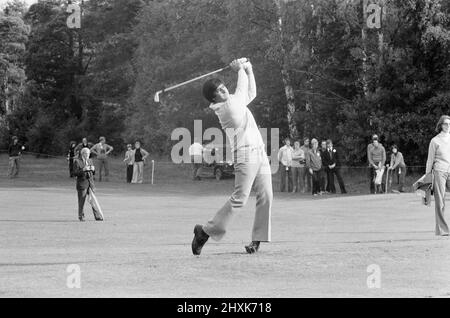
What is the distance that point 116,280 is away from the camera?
1102cm

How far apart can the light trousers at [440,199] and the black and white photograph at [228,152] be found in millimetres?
28

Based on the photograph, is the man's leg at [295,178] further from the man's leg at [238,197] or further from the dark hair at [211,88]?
the dark hair at [211,88]

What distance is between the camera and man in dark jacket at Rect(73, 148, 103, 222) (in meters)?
24.5

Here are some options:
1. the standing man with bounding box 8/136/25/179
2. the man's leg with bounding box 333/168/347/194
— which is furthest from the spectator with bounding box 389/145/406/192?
the standing man with bounding box 8/136/25/179

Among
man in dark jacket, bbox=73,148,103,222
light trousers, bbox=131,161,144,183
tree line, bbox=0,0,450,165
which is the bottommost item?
light trousers, bbox=131,161,144,183

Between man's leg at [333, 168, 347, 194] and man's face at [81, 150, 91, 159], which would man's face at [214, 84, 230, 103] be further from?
man's leg at [333, 168, 347, 194]

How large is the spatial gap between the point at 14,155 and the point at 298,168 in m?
18.5

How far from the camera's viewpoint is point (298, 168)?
4000 cm

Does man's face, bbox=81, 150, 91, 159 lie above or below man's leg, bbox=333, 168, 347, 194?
above

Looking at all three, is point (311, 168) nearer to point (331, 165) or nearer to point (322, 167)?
point (322, 167)

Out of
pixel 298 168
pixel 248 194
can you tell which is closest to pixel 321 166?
pixel 298 168

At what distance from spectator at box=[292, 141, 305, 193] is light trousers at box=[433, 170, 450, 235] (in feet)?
70.9
